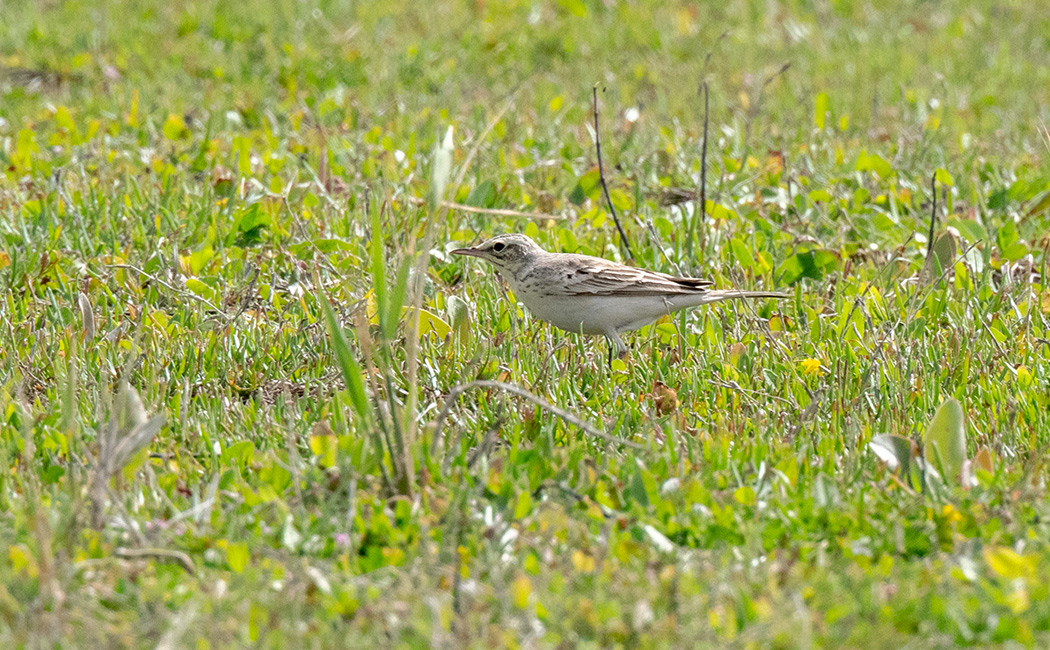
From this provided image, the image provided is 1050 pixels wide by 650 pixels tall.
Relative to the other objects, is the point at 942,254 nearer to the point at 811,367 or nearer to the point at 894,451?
the point at 811,367

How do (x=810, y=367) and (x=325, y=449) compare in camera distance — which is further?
(x=810, y=367)

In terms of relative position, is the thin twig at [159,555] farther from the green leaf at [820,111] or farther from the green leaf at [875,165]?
the green leaf at [820,111]

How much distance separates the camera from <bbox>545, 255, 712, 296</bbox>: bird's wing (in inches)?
211

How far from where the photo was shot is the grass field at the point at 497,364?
324cm

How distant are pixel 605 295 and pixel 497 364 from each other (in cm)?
60

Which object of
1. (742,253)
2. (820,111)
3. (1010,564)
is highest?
(820,111)

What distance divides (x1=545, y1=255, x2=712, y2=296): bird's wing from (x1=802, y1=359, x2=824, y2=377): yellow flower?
23.0 inches

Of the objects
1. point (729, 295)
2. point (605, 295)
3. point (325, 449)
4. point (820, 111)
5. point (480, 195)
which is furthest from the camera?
point (820, 111)

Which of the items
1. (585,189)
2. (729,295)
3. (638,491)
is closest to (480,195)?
(585,189)

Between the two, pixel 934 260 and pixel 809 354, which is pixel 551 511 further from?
pixel 934 260

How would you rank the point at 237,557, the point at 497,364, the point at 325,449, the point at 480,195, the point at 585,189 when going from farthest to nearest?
the point at 585,189 → the point at 480,195 → the point at 497,364 → the point at 325,449 → the point at 237,557

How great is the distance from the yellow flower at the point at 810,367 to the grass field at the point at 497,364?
12 millimetres

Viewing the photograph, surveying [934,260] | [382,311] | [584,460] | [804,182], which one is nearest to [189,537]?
[382,311]

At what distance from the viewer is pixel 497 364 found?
5105 millimetres
